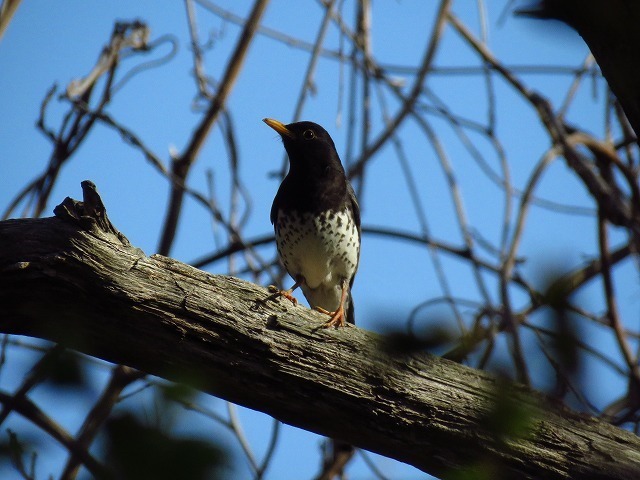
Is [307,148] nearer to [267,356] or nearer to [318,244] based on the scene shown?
[318,244]

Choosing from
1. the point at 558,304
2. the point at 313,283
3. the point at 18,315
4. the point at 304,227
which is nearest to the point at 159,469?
the point at 558,304

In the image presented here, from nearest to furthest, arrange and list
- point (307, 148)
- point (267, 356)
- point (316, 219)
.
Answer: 1. point (267, 356)
2. point (316, 219)
3. point (307, 148)

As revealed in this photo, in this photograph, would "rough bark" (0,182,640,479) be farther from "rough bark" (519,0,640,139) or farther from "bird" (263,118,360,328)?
"bird" (263,118,360,328)

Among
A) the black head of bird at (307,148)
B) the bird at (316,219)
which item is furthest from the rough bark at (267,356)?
the black head of bird at (307,148)

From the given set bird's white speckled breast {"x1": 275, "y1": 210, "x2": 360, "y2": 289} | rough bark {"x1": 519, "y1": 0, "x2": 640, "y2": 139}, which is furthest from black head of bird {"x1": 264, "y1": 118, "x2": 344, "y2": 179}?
rough bark {"x1": 519, "y1": 0, "x2": 640, "y2": 139}

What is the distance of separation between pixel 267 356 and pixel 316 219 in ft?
8.61

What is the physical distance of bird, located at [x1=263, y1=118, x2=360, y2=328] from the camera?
17.5 ft

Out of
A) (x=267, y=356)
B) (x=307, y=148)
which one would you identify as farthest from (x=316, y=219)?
(x=267, y=356)

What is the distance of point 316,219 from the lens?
5.30m

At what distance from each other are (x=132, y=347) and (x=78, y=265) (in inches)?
13.3

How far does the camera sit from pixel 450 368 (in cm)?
301

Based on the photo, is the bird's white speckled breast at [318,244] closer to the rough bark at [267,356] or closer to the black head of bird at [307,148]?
the black head of bird at [307,148]

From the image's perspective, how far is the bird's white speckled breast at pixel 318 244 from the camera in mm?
5316

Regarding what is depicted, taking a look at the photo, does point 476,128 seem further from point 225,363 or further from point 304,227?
point 225,363
